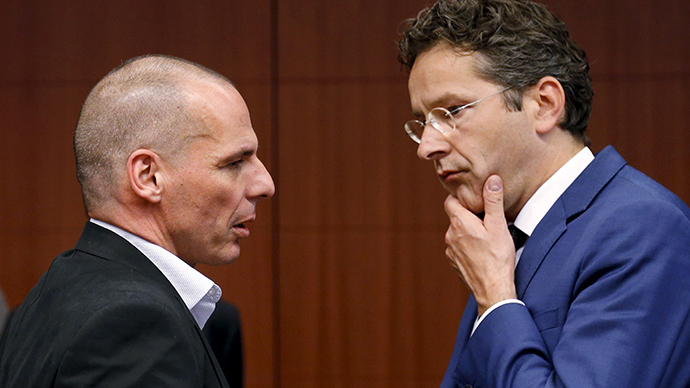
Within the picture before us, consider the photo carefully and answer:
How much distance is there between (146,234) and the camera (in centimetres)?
108

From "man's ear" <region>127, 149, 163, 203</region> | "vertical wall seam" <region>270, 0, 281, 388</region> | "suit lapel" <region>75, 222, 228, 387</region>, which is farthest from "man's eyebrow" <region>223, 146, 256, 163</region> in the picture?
"vertical wall seam" <region>270, 0, 281, 388</region>

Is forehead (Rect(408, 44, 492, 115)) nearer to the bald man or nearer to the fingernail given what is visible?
the fingernail

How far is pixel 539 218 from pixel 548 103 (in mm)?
240

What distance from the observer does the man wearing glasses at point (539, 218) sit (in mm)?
1031

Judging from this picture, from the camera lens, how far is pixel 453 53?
133cm

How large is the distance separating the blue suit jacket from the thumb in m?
0.10

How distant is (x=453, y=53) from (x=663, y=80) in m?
2.18

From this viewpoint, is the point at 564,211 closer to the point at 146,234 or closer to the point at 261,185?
the point at 261,185

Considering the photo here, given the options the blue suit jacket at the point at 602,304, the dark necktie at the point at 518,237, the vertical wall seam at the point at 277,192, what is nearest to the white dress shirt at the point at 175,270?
the blue suit jacket at the point at 602,304

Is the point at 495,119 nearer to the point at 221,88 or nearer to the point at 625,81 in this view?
the point at 221,88

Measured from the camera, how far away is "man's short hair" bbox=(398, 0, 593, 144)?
4.30 ft

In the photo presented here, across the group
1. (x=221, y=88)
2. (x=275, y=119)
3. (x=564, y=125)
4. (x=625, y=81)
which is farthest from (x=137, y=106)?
(x=625, y=81)

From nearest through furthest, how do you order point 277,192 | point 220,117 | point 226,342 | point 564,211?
point 220,117, point 564,211, point 226,342, point 277,192

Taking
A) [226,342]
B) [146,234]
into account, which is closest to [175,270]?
[146,234]
